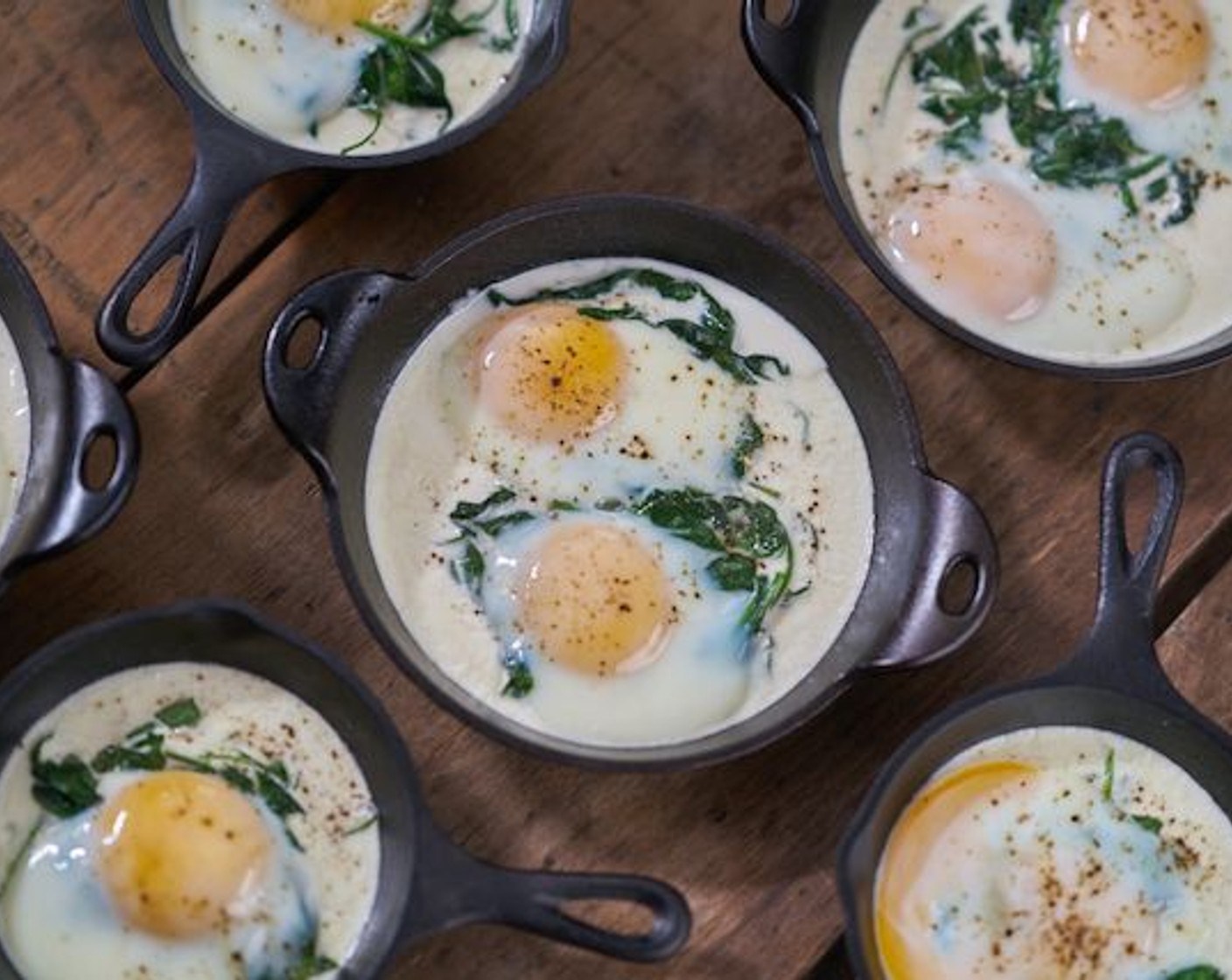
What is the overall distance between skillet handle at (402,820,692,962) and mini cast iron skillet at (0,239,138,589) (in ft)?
1.75

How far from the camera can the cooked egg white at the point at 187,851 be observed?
2639 mm

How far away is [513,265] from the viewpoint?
9.79 ft

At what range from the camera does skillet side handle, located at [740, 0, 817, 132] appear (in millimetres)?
2932

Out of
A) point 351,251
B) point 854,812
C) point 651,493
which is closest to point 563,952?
point 854,812

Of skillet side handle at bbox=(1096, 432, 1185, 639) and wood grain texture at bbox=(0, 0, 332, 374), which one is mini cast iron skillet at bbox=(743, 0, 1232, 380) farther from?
wood grain texture at bbox=(0, 0, 332, 374)

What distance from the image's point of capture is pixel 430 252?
3.07 m

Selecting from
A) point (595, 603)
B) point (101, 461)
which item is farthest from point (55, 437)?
point (595, 603)

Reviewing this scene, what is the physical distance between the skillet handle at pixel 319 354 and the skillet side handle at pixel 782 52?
55 centimetres

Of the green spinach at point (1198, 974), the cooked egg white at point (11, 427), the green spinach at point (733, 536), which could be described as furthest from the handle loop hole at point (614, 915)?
the cooked egg white at point (11, 427)

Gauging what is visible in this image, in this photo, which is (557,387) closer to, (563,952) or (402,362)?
(402,362)

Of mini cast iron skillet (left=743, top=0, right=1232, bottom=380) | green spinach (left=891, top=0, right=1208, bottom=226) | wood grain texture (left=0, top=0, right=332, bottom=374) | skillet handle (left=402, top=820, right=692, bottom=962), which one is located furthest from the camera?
green spinach (left=891, top=0, right=1208, bottom=226)

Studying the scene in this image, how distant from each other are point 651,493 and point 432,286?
383mm

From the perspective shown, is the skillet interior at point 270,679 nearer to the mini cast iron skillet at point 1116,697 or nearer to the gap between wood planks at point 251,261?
the gap between wood planks at point 251,261

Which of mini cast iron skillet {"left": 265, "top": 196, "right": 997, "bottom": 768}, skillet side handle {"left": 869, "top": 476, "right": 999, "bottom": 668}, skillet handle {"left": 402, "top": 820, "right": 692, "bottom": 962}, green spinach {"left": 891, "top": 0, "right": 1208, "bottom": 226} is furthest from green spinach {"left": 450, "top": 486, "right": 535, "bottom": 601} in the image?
green spinach {"left": 891, "top": 0, "right": 1208, "bottom": 226}
